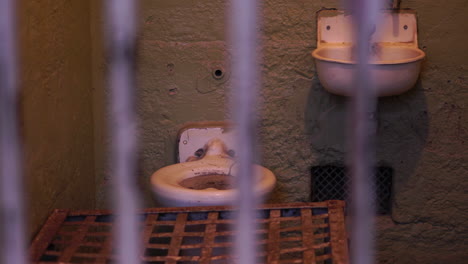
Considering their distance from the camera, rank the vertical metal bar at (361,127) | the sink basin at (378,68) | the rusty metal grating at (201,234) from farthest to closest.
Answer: the sink basin at (378,68)
the rusty metal grating at (201,234)
the vertical metal bar at (361,127)

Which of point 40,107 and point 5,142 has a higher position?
point 5,142

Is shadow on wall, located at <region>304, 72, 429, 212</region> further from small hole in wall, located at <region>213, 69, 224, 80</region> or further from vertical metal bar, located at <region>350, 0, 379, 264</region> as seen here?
vertical metal bar, located at <region>350, 0, 379, 264</region>

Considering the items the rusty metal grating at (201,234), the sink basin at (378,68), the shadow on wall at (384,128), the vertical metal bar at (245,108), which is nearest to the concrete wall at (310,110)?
the shadow on wall at (384,128)

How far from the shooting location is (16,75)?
0.60m

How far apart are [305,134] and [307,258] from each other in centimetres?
112

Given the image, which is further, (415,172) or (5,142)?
(415,172)

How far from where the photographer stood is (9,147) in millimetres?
601

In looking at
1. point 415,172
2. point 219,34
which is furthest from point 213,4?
point 415,172

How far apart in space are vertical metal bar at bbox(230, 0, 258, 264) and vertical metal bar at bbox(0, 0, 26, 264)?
0.65 feet

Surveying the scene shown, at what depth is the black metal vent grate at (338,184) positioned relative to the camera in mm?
2824

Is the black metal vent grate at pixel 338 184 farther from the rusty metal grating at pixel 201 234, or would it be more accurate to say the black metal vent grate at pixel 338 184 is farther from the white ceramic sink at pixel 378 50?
the rusty metal grating at pixel 201 234

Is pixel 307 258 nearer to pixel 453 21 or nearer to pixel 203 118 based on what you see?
pixel 203 118

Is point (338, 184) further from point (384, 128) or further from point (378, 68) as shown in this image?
point (378, 68)

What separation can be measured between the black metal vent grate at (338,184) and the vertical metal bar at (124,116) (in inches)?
87.9
